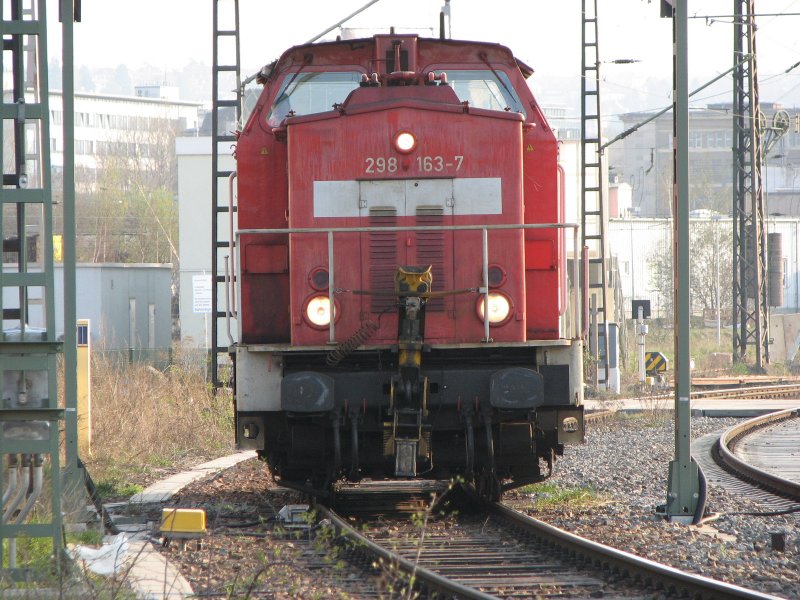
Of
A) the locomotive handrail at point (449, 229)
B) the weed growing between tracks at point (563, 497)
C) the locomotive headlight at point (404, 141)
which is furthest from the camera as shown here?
the weed growing between tracks at point (563, 497)

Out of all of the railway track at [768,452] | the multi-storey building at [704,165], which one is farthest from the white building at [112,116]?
the railway track at [768,452]

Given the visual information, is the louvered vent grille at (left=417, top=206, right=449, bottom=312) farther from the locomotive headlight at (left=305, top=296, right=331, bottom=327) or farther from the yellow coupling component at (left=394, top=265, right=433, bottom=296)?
the locomotive headlight at (left=305, top=296, right=331, bottom=327)

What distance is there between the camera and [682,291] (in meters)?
8.70

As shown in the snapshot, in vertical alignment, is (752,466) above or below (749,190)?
below

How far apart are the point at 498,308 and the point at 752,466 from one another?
19.3 feet

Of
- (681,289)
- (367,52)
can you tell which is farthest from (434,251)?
(681,289)

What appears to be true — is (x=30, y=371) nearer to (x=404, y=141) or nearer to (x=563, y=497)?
(x=404, y=141)

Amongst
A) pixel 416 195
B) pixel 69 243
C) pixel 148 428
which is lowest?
pixel 148 428

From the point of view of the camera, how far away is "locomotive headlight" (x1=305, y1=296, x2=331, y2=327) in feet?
25.4

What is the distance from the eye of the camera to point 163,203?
57.2 metres

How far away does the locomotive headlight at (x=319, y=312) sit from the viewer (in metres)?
Result: 7.75

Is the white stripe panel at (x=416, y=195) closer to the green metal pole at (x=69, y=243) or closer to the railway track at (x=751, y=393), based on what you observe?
the green metal pole at (x=69, y=243)

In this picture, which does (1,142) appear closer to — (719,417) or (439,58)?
(439,58)

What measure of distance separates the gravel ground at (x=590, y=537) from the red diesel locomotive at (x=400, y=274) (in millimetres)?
693
